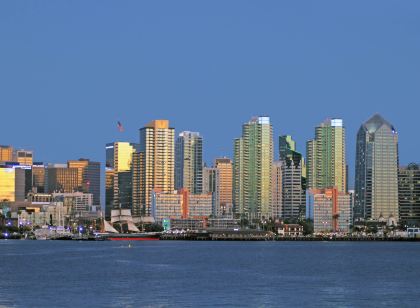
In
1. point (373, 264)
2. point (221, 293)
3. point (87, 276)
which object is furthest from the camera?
point (373, 264)

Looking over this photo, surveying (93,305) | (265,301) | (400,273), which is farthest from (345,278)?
(93,305)

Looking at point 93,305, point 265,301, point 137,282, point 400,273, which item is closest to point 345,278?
point 400,273

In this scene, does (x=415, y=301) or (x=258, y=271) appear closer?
(x=415, y=301)

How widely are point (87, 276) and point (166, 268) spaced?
15560mm

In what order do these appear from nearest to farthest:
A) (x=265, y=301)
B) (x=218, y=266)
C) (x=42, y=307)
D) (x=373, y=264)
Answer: (x=42, y=307), (x=265, y=301), (x=218, y=266), (x=373, y=264)

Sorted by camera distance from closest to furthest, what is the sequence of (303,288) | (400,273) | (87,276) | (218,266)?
1. (303,288)
2. (87,276)
3. (400,273)
4. (218,266)

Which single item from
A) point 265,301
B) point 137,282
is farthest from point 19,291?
point 265,301

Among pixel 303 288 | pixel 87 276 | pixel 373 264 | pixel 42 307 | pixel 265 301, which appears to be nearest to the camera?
pixel 42 307

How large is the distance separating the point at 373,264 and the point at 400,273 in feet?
59.0

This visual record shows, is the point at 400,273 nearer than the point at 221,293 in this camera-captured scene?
No

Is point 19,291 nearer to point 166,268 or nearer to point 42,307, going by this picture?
point 42,307

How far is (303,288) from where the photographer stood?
72812 mm

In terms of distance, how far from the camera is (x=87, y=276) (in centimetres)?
8362

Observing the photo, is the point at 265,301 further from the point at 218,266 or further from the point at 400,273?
the point at 218,266
